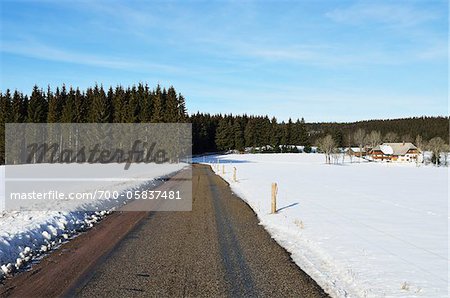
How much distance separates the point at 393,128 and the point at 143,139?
6163 inches

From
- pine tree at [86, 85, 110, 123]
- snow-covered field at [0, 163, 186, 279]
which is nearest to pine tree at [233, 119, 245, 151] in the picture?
pine tree at [86, 85, 110, 123]

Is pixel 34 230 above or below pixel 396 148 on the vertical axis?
below

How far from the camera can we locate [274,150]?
399 ft

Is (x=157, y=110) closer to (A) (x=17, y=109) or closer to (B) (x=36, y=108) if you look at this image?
(B) (x=36, y=108)

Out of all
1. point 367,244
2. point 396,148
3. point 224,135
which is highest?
point 224,135

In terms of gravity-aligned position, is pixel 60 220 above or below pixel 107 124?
below

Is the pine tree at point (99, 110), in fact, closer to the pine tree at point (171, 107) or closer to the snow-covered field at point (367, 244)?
the pine tree at point (171, 107)

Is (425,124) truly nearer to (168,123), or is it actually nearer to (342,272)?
(168,123)

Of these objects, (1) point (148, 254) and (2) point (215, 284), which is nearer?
(2) point (215, 284)

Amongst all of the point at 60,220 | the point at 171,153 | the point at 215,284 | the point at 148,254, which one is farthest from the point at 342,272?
the point at 171,153

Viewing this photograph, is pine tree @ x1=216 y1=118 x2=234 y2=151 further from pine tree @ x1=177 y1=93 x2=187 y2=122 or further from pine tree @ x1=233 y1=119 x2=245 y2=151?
pine tree @ x1=177 y1=93 x2=187 y2=122

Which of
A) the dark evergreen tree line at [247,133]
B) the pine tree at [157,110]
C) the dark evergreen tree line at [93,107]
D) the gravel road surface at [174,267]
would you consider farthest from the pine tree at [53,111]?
the gravel road surface at [174,267]

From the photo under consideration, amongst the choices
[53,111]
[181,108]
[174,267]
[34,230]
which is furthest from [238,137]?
[174,267]

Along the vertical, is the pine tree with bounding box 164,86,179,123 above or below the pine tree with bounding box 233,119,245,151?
above
